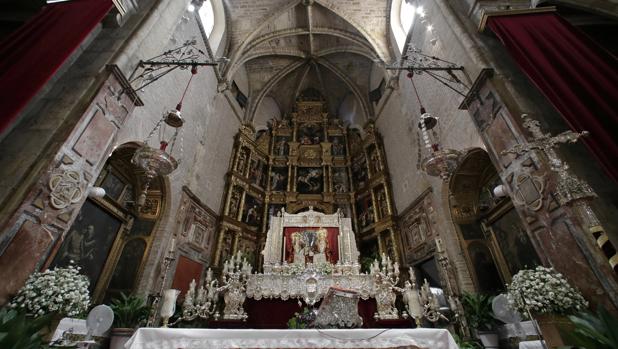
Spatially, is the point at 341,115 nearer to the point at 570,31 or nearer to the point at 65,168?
the point at 570,31

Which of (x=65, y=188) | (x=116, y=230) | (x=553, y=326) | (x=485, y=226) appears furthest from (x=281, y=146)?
(x=553, y=326)

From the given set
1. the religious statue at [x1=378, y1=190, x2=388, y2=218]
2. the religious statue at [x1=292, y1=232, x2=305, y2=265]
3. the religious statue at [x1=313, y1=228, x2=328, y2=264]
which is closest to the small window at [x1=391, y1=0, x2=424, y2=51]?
the religious statue at [x1=378, y1=190, x2=388, y2=218]

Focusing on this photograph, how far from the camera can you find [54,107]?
15.0ft

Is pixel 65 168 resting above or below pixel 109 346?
above

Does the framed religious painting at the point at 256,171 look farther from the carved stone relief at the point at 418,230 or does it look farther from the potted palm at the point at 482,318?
the potted palm at the point at 482,318

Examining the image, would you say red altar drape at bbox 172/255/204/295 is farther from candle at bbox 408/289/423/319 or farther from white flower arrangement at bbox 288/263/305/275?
candle at bbox 408/289/423/319

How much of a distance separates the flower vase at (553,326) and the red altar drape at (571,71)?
2.10m

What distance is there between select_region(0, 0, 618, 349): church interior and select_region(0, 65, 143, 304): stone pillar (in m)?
0.03

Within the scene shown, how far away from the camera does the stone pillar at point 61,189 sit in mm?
3477

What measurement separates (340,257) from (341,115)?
12436mm

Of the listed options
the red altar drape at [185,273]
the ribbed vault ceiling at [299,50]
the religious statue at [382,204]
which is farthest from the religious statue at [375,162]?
the red altar drape at [185,273]

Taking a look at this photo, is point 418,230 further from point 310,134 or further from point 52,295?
point 310,134

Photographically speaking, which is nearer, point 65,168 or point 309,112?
point 65,168

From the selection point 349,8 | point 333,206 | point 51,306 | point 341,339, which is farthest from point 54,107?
point 349,8
